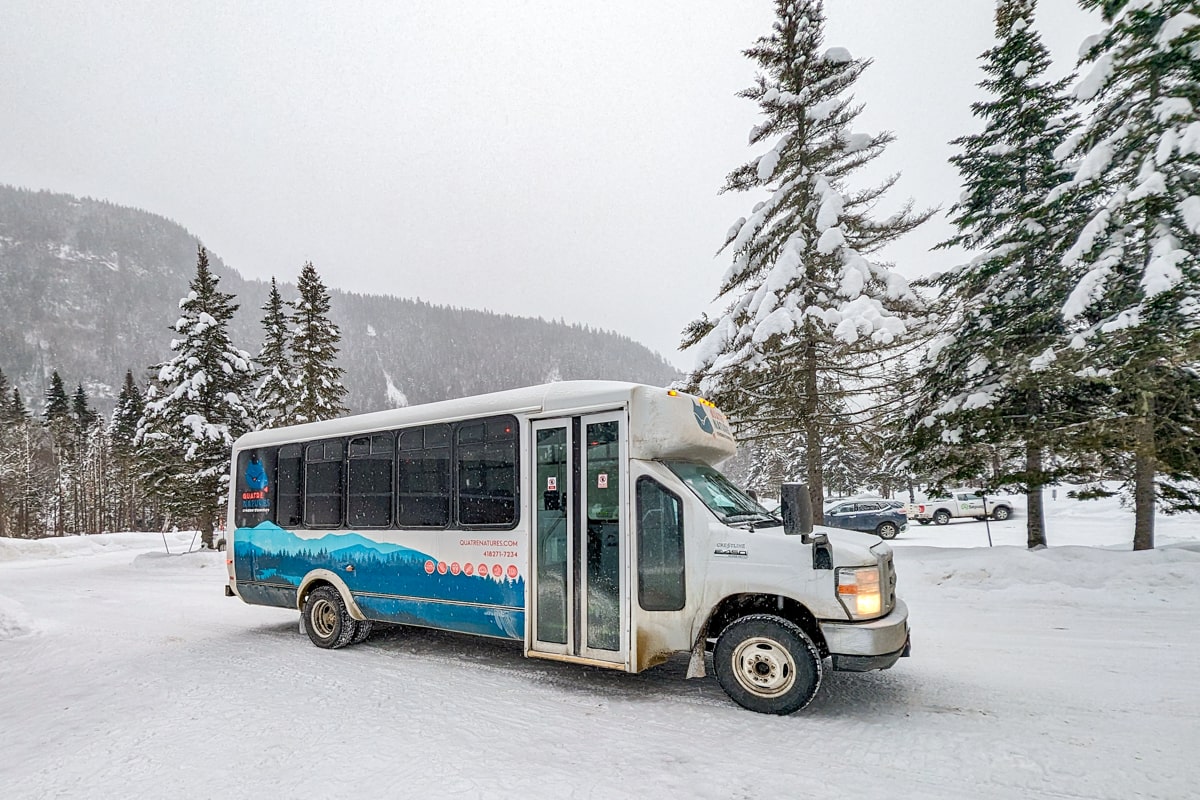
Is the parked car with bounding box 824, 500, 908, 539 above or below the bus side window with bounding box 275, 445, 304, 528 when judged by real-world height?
below

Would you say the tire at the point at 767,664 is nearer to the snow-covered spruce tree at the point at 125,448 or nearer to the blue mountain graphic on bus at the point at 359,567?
the blue mountain graphic on bus at the point at 359,567

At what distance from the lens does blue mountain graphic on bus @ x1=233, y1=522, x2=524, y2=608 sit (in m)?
6.47

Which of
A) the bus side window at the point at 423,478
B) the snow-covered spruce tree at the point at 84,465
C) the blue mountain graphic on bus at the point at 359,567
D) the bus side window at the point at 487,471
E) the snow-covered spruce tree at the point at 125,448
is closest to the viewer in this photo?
the bus side window at the point at 487,471

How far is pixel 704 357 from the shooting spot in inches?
579

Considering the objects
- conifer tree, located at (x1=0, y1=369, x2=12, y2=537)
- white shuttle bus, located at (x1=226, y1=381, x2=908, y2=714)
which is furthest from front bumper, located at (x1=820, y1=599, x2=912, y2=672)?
conifer tree, located at (x1=0, y1=369, x2=12, y2=537)

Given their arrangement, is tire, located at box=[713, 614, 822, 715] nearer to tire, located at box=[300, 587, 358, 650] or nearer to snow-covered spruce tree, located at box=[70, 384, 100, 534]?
tire, located at box=[300, 587, 358, 650]

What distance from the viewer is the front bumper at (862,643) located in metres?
4.79

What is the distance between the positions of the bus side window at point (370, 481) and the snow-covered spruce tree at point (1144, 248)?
38.0 feet

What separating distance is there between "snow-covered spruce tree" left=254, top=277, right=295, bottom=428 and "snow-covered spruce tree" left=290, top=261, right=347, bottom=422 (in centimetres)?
64

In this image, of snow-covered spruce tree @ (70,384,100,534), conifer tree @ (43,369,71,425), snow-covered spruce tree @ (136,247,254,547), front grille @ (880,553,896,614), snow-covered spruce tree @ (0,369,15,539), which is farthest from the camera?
snow-covered spruce tree @ (70,384,100,534)

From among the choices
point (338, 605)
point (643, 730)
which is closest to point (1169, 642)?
point (643, 730)

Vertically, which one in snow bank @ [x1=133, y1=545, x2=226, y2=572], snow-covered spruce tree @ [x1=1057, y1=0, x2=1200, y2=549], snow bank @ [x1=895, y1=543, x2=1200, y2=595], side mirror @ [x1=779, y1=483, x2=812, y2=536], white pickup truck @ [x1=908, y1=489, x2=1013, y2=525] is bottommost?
snow bank @ [x1=133, y1=545, x2=226, y2=572]

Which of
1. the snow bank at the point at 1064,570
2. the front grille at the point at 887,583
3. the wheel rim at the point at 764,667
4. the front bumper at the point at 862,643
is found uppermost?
the front grille at the point at 887,583

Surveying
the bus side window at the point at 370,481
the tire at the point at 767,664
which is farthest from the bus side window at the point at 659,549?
the bus side window at the point at 370,481
